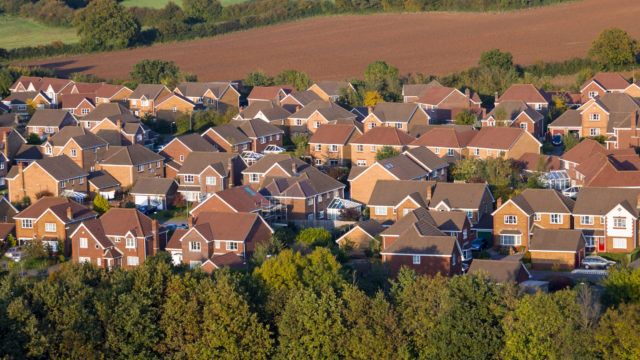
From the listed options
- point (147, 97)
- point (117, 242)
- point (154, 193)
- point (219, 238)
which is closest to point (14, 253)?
point (117, 242)

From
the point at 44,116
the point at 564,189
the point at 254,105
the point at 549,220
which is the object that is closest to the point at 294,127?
the point at 254,105

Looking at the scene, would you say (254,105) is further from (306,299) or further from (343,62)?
(306,299)

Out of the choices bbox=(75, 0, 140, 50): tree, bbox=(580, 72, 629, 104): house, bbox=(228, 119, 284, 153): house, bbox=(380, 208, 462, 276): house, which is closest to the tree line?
bbox=(380, 208, 462, 276): house

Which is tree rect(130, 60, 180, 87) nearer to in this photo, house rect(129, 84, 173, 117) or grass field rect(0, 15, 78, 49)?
house rect(129, 84, 173, 117)

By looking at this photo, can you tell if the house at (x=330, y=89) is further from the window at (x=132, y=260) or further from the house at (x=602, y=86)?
the window at (x=132, y=260)

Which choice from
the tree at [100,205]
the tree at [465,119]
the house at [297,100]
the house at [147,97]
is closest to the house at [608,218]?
the tree at [100,205]

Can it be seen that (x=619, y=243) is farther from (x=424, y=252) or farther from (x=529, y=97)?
(x=529, y=97)
